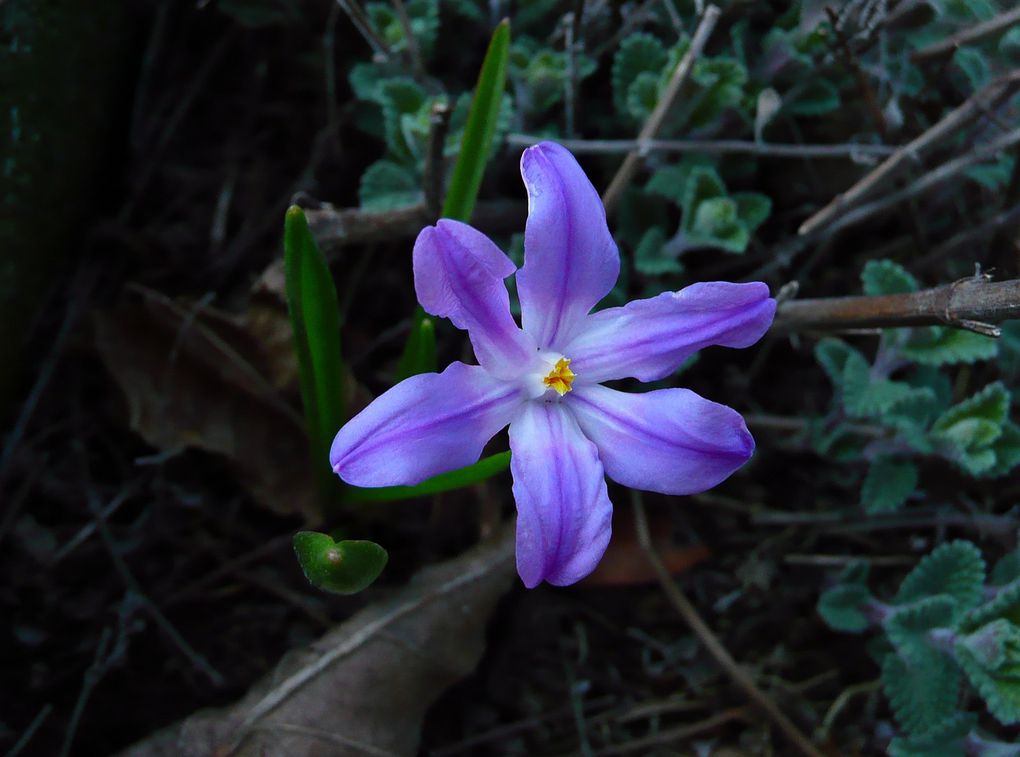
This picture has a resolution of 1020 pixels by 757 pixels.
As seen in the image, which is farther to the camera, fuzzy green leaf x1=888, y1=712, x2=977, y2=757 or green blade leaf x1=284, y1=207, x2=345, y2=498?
fuzzy green leaf x1=888, y1=712, x2=977, y2=757

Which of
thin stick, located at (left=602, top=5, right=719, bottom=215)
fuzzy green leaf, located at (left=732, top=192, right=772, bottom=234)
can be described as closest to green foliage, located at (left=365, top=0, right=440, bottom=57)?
thin stick, located at (left=602, top=5, right=719, bottom=215)

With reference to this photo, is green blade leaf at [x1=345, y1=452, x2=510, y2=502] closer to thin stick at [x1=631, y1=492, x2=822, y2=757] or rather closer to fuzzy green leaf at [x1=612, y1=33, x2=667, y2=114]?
thin stick at [x1=631, y1=492, x2=822, y2=757]

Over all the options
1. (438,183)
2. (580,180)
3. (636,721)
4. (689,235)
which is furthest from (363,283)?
(636,721)

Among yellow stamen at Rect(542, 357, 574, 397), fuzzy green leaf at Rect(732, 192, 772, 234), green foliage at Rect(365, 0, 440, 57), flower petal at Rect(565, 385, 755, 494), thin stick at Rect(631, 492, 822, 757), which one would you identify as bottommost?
thin stick at Rect(631, 492, 822, 757)

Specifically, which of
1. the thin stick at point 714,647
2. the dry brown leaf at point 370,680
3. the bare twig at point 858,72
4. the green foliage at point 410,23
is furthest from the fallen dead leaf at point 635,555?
the green foliage at point 410,23

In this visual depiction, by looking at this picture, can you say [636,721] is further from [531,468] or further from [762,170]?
[762,170]

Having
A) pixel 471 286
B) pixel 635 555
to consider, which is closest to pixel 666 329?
pixel 471 286

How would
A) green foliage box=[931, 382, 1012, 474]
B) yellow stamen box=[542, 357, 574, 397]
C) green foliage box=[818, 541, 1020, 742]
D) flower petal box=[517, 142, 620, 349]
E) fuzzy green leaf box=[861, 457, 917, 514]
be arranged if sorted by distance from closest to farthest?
flower petal box=[517, 142, 620, 349] < yellow stamen box=[542, 357, 574, 397] < green foliage box=[818, 541, 1020, 742] < green foliage box=[931, 382, 1012, 474] < fuzzy green leaf box=[861, 457, 917, 514]
